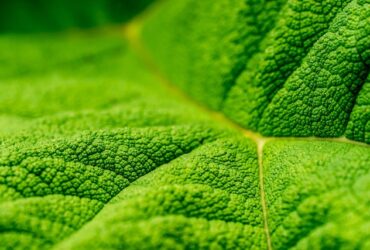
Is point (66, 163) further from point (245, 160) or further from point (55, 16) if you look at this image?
point (55, 16)

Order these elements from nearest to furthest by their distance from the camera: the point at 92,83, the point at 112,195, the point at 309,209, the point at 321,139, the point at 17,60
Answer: the point at 309,209
the point at 112,195
the point at 321,139
the point at 92,83
the point at 17,60

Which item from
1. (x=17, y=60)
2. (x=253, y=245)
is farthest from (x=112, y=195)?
(x=17, y=60)

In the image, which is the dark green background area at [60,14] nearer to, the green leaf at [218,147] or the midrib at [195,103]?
the midrib at [195,103]

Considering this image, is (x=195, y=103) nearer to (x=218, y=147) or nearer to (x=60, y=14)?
(x=218, y=147)

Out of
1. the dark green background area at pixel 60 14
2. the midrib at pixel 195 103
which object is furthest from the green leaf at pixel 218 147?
the dark green background area at pixel 60 14

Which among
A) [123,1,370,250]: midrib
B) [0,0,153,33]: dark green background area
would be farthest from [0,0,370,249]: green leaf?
[0,0,153,33]: dark green background area

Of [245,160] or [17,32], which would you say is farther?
[17,32]

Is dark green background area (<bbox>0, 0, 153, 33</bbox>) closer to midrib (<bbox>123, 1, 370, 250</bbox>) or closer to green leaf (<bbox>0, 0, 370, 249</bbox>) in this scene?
midrib (<bbox>123, 1, 370, 250</bbox>)

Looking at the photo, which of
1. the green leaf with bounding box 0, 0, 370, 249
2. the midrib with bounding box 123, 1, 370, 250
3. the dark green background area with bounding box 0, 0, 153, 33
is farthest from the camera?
the dark green background area with bounding box 0, 0, 153, 33
